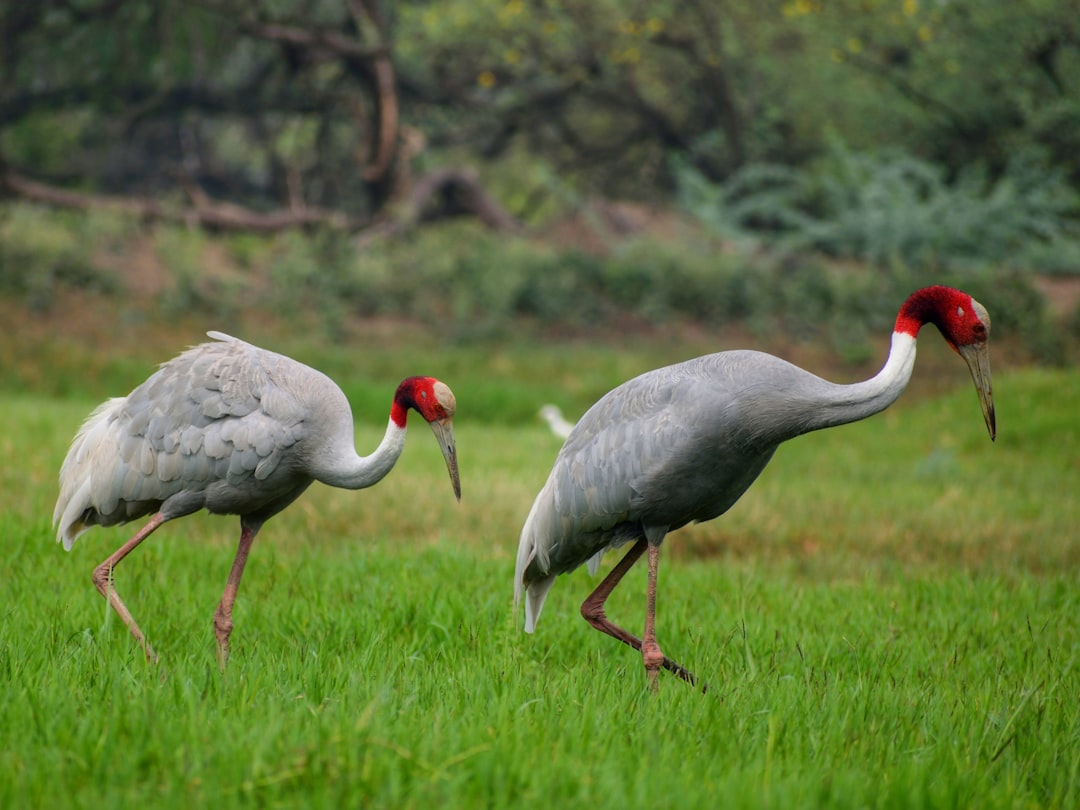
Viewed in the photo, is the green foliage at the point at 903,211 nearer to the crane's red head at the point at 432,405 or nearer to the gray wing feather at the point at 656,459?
the gray wing feather at the point at 656,459

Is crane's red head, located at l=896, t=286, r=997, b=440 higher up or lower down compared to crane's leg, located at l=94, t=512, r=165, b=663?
higher up

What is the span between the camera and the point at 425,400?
190 inches

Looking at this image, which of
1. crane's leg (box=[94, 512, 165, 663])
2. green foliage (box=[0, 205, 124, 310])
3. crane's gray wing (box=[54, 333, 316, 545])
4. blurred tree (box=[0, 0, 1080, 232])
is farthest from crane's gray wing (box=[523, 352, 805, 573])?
blurred tree (box=[0, 0, 1080, 232])

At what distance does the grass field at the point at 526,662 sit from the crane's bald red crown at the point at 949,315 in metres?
1.29

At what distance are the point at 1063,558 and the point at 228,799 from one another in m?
6.00

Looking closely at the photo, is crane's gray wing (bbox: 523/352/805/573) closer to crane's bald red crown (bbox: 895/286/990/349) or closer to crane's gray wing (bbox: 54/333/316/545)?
crane's bald red crown (bbox: 895/286/990/349)

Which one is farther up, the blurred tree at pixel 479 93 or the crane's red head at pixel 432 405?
the blurred tree at pixel 479 93

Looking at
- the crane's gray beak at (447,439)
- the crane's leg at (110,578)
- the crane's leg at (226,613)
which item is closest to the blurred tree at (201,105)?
the crane's leg at (110,578)

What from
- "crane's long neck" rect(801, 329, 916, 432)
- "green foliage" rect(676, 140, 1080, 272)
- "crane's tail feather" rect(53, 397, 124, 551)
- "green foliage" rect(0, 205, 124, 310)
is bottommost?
"crane's tail feather" rect(53, 397, 124, 551)

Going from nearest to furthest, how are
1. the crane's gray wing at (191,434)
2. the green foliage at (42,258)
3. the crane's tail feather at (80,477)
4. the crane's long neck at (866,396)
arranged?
the crane's long neck at (866,396), the crane's gray wing at (191,434), the crane's tail feather at (80,477), the green foliage at (42,258)

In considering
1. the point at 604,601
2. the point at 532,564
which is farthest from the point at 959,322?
the point at 532,564

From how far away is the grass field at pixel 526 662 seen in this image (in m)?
2.98

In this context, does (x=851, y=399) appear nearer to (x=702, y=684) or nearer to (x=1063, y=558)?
(x=702, y=684)

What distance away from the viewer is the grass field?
2.98 m
